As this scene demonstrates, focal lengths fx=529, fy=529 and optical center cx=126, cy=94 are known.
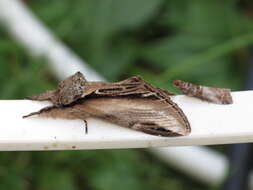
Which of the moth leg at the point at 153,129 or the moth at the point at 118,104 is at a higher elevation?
the moth at the point at 118,104

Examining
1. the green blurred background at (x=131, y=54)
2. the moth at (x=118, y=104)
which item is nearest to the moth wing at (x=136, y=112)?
the moth at (x=118, y=104)

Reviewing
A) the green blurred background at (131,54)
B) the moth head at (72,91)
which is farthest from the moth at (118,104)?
the green blurred background at (131,54)

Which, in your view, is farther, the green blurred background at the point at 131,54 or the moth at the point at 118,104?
the green blurred background at the point at 131,54

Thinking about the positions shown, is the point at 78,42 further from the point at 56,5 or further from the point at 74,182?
the point at 74,182

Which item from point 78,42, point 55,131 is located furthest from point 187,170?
point 55,131

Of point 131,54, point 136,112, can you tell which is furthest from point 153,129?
point 131,54

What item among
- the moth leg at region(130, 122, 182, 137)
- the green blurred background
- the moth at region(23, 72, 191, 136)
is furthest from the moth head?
the green blurred background

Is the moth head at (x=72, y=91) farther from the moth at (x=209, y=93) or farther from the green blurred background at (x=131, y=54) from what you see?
the green blurred background at (x=131, y=54)
